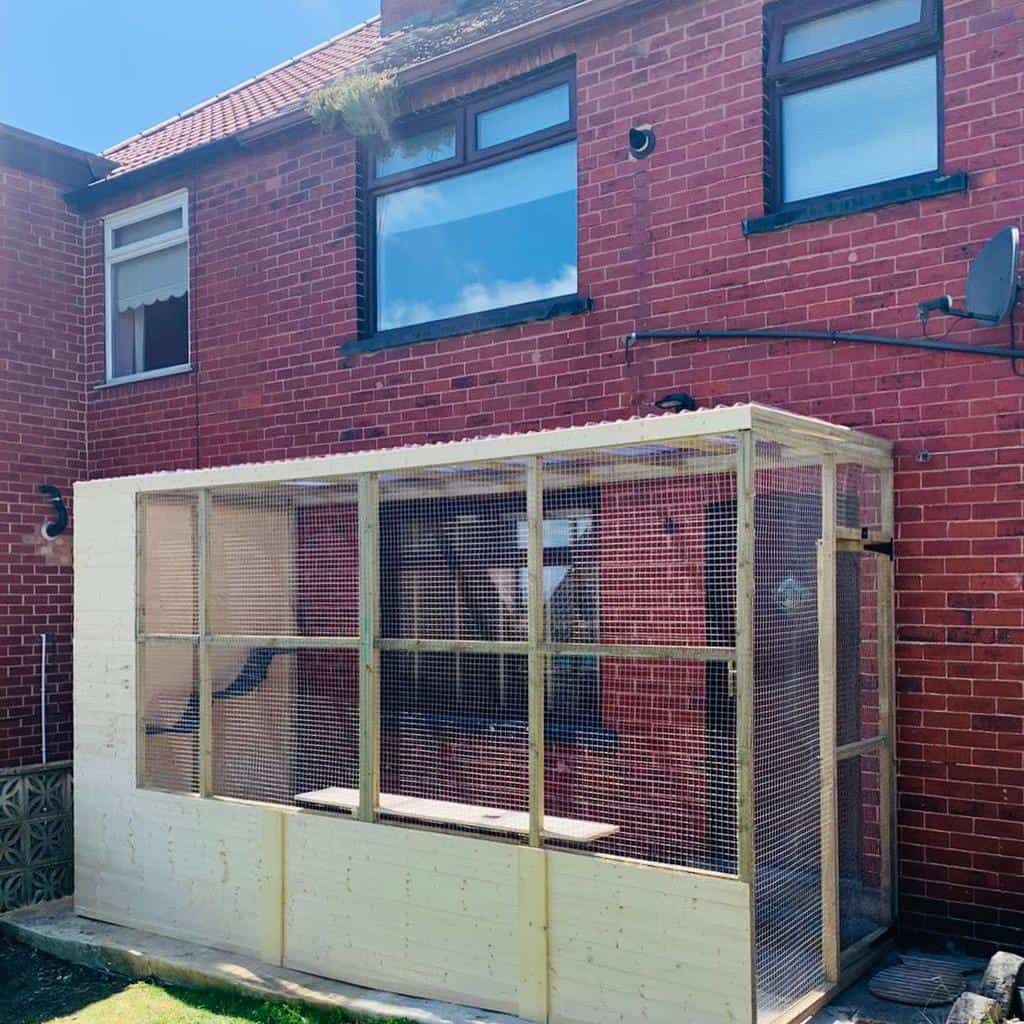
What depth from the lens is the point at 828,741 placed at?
4.73 meters

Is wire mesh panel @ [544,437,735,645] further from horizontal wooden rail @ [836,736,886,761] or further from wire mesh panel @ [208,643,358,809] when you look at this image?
wire mesh panel @ [208,643,358,809]

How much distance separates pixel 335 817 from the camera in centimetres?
571

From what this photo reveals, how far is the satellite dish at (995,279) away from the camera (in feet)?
16.3

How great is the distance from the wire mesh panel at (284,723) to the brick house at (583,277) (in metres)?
1.89

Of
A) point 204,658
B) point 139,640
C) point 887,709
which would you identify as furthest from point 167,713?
point 887,709

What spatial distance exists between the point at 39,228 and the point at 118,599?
4.05 metres

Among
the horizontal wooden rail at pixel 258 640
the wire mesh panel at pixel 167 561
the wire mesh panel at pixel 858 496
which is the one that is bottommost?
the horizontal wooden rail at pixel 258 640

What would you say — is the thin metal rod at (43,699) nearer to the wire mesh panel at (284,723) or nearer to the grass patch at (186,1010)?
the wire mesh panel at (284,723)

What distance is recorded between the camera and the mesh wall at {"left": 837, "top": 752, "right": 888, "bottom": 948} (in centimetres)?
508

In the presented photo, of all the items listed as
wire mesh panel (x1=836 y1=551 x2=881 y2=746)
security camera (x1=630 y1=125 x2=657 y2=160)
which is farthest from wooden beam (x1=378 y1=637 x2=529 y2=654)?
security camera (x1=630 y1=125 x2=657 y2=160)

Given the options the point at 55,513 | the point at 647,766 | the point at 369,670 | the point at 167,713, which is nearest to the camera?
the point at 647,766

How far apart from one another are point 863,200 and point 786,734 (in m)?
2.76

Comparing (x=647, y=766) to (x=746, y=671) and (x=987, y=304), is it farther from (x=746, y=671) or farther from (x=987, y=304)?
(x=987, y=304)

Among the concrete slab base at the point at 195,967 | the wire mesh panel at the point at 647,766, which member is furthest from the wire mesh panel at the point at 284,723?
the wire mesh panel at the point at 647,766
